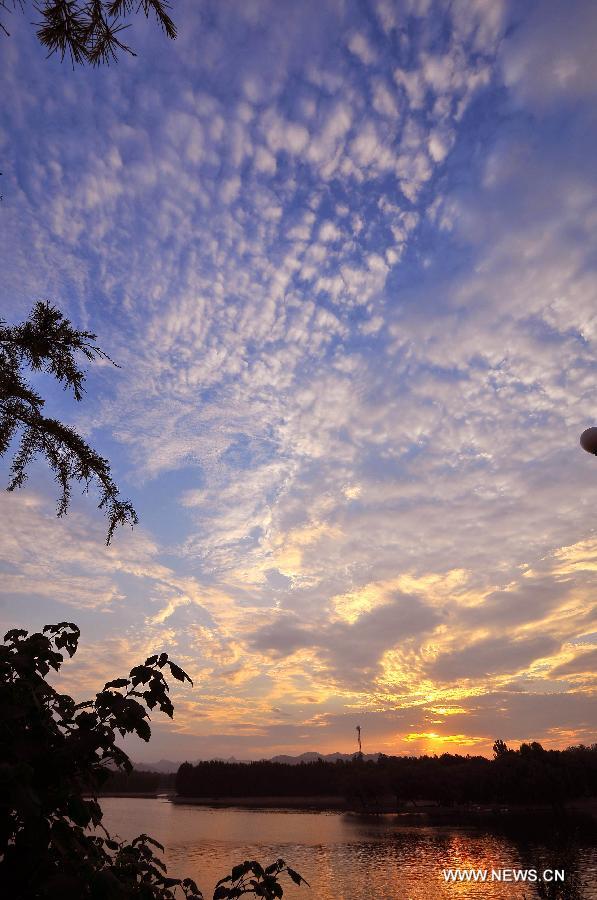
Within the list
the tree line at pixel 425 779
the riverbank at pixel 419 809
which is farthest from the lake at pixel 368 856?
the tree line at pixel 425 779

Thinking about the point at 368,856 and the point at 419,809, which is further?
the point at 419,809

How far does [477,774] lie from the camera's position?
12031 centimetres

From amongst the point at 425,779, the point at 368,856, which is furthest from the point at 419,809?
the point at 368,856

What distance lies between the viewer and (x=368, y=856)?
222 ft

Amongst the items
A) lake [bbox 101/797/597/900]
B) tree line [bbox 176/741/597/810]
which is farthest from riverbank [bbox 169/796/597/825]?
lake [bbox 101/797/597/900]

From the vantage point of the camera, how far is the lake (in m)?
49.3

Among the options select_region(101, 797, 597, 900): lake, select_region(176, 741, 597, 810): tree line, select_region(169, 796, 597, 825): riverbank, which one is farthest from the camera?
select_region(169, 796, 597, 825): riverbank

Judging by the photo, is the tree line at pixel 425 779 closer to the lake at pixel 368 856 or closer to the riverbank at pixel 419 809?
the riverbank at pixel 419 809

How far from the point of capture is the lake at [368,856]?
4931 cm

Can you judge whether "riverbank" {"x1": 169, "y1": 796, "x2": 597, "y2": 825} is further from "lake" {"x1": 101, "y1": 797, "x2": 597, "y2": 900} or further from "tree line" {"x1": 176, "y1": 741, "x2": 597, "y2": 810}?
"lake" {"x1": 101, "y1": 797, "x2": 597, "y2": 900}

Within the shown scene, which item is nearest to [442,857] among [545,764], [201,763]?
[545,764]

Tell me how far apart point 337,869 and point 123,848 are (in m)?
69.5

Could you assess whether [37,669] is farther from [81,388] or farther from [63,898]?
[81,388]

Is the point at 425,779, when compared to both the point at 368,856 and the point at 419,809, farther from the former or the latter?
the point at 368,856
